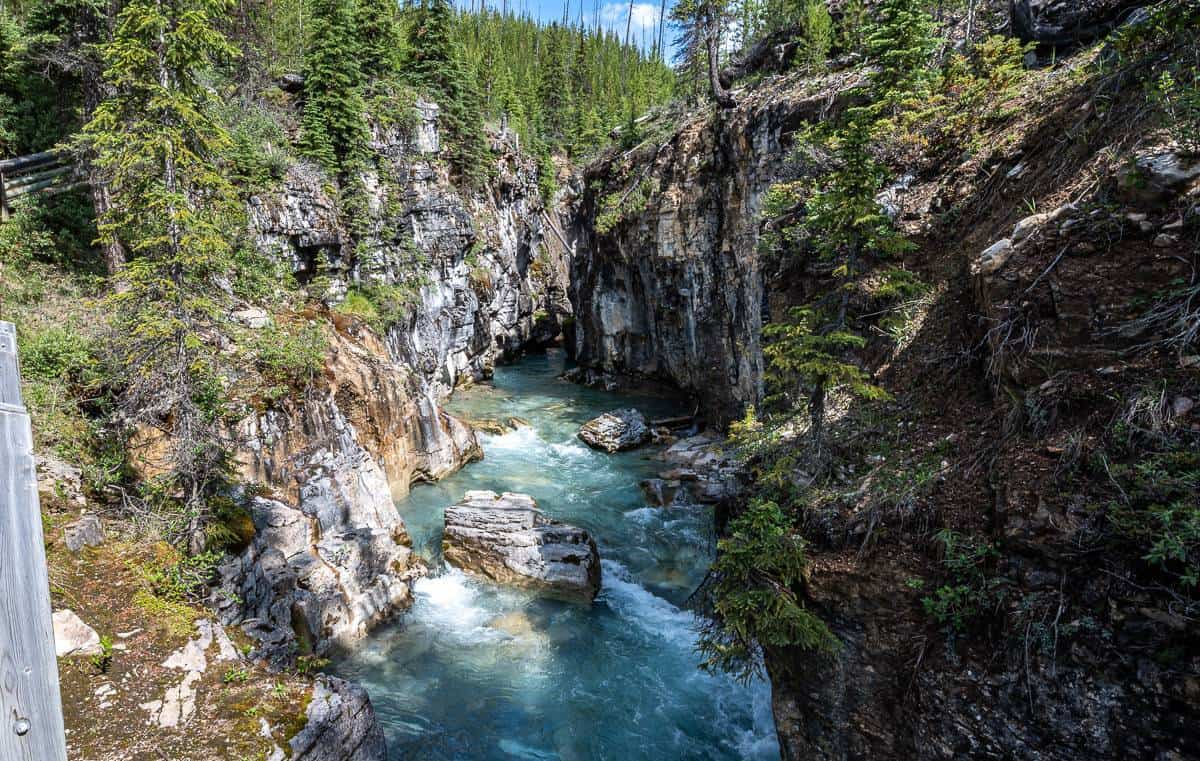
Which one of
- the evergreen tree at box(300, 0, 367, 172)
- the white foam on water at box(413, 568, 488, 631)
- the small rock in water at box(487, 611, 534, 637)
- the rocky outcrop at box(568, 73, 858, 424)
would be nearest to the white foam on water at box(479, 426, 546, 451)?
the rocky outcrop at box(568, 73, 858, 424)

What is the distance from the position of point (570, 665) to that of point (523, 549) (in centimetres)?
300

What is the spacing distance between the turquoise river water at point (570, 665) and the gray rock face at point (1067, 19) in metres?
12.4

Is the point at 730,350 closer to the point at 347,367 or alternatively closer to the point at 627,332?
the point at 627,332

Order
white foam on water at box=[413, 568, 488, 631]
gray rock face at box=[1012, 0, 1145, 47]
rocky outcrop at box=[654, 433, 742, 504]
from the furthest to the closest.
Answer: rocky outcrop at box=[654, 433, 742, 504] < white foam on water at box=[413, 568, 488, 631] < gray rock face at box=[1012, 0, 1145, 47]

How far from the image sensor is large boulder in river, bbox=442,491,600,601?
1212 centimetres

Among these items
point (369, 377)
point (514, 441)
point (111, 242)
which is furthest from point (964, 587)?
point (514, 441)

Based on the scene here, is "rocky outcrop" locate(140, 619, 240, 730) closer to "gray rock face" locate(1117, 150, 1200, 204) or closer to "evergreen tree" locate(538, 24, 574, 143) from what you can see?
"gray rock face" locate(1117, 150, 1200, 204)

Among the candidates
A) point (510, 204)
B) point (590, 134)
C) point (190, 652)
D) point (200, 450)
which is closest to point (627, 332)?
point (510, 204)

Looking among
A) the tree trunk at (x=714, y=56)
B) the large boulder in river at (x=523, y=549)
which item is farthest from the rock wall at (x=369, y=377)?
the tree trunk at (x=714, y=56)

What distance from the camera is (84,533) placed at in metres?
7.28

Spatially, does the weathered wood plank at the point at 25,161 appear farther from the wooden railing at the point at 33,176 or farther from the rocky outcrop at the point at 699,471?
the rocky outcrop at the point at 699,471

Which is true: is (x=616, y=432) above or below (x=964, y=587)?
below

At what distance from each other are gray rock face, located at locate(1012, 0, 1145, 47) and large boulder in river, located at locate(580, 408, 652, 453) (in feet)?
51.7

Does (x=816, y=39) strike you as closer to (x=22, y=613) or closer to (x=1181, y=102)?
(x=1181, y=102)
